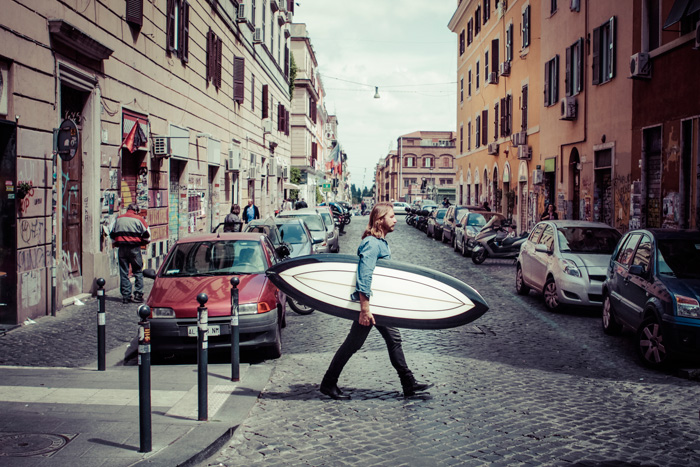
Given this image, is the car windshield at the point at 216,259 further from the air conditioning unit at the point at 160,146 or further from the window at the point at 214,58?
the window at the point at 214,58

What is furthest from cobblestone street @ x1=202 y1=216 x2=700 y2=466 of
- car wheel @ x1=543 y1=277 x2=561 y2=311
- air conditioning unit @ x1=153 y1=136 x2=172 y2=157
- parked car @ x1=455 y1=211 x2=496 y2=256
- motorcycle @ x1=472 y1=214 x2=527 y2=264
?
parked car @ x1=455 y1=211 x2=496 y2=256

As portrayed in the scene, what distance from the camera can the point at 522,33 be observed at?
29672 millimetres

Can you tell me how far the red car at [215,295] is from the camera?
25.3ft

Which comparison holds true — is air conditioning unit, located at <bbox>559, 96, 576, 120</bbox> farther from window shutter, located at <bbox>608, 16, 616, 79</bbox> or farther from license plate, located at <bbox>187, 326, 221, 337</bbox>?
license plate, located at <bbox>187, 326, 221, 337</bbox>

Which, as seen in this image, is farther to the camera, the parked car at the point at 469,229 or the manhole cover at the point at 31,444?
the parked car at the point at 469,229

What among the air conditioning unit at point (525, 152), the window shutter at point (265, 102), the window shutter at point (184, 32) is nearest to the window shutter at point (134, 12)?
the window shutter at point (184, 32)

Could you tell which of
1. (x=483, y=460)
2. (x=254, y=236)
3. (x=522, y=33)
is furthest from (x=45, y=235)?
(x=522, y=33)

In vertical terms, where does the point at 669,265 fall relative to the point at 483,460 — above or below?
above

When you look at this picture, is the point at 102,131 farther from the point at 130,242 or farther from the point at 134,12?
the point at 134,12

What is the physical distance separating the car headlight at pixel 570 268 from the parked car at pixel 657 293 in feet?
4.00

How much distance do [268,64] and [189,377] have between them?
2860 cm

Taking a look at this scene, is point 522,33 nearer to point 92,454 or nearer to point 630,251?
point 630,251

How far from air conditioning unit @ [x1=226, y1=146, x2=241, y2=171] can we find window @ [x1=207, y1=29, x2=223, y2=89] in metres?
2.85

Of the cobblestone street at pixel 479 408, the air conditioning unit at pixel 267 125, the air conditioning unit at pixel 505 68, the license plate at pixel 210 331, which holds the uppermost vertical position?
the air conditioning unit at pixel 505 68
